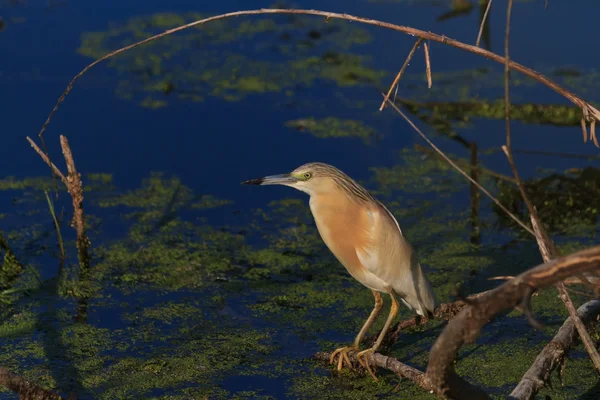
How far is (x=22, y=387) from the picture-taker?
2432 millimetres

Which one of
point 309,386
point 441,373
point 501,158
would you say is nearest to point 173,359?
point 309,386

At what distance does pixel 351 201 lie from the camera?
127 inches

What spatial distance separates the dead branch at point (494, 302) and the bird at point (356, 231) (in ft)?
4.20

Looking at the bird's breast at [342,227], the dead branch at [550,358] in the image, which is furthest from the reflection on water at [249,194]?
the bird's breast at [342,227]

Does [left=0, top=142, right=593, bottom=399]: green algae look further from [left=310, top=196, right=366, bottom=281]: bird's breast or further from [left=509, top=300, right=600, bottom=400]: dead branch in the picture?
[left=310, top=196, right=366, bottom=281]: bird's breast

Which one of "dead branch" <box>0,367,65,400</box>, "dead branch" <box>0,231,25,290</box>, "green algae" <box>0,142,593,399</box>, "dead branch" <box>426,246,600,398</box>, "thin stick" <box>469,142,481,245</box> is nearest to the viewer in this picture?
"dead branch" <box>426,246,600,398</box>

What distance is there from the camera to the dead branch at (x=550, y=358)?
2.65 metres

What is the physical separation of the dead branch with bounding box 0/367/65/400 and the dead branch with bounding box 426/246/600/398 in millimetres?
1082

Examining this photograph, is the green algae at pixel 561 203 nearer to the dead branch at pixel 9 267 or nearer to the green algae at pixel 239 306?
the green algae at pixel 239 306

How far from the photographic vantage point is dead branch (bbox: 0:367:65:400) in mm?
2316

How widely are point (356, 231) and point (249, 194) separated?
1.81m

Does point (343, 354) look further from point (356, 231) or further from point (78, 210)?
point (78, 210)

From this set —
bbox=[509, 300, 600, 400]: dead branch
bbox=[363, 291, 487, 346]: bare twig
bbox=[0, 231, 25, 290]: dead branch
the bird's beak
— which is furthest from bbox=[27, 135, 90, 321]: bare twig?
bbox=[509, 300, 600, 400]: dead branch

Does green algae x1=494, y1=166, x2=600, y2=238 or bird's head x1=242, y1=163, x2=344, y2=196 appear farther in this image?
green algae x1=494, y1=166, x2=600, y2=238
